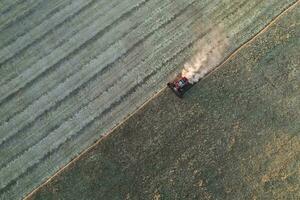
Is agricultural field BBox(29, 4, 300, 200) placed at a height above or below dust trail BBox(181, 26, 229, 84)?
below

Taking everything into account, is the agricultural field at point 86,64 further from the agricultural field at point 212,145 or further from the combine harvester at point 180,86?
the combine harvester at point 180,86

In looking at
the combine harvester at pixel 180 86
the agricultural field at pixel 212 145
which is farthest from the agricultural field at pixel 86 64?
the combine harvester at pixel 180 86

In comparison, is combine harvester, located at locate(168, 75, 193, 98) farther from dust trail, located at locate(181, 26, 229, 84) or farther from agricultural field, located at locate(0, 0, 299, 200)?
agricultural field, located at locate(0, 0, 299, 200)

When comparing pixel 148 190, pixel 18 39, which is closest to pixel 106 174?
pixel 148 190

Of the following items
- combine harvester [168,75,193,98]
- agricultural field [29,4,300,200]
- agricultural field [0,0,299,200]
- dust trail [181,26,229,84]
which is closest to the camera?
agricultural field [29,4,300,200]

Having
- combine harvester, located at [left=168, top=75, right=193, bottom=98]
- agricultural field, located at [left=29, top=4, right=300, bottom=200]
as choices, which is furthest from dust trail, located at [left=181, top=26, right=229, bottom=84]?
agricultural field, located at [left=29, top=4, right=300, bottom=200]

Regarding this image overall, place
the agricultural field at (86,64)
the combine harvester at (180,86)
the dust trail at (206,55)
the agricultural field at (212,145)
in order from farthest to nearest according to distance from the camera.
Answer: the dust trail at (206,55) → the combine harvester at (180,86) → the agricultural field at (86,64) → the agricultural field at (212,145)

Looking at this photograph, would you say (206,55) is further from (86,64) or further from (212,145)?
(86,64)
